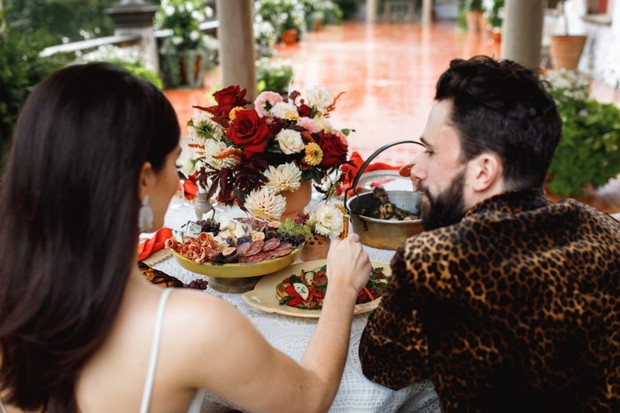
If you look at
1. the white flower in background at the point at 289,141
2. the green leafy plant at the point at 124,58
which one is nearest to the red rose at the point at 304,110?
the white flower in background at the point at 289,141

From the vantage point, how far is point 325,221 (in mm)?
2174

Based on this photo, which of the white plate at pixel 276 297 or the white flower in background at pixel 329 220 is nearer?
the white plate at pixel 276 297

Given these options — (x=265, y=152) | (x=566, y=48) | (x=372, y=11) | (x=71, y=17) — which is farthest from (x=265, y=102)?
(x=71, y=17)

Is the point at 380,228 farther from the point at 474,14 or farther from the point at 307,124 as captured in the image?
the point at 474,14

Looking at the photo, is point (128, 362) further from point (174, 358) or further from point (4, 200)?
point (4, 200)

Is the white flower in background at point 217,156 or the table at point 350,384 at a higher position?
the white flower in background at point 217,156

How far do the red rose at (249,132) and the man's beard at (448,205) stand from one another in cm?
73

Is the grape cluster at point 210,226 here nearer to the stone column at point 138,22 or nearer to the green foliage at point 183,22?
the stone column at point 138,22

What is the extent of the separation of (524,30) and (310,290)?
4.08 m

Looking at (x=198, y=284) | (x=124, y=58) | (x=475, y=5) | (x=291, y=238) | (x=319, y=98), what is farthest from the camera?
(x=475, y=5)

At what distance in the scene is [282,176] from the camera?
2.25 meters

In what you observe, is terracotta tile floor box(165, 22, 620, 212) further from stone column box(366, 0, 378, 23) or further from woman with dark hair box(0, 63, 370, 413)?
stone column box(366, 0, 378, 23)

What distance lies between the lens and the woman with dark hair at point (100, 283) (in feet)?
3.52

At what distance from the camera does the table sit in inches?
61.8
